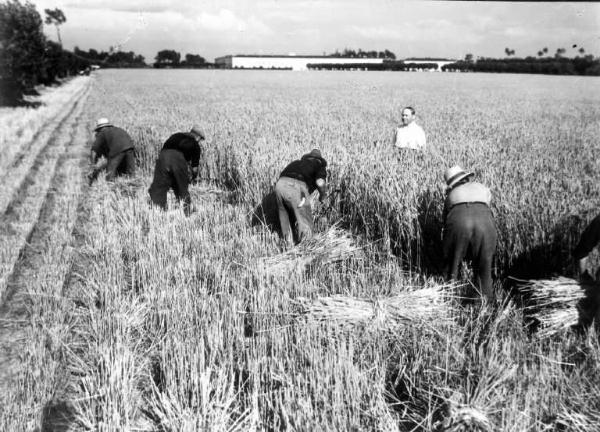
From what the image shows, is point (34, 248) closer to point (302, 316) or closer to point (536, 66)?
point (302, 316)

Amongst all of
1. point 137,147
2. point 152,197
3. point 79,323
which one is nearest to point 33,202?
point 152,197

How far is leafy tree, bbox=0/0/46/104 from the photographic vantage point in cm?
2452

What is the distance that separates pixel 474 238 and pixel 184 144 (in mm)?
4552

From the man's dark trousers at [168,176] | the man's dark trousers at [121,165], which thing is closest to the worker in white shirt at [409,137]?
the man's dark trousers at [168,176]

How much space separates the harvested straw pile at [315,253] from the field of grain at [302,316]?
0.10 metres

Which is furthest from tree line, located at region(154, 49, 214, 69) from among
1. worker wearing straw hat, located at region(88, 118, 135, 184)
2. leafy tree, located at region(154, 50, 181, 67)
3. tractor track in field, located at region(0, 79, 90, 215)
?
worker wearing straw hat, located at region(88, 118, 135, 184)

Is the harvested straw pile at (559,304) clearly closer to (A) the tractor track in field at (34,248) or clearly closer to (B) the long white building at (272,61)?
(A) the tractor track in field at (34,248)

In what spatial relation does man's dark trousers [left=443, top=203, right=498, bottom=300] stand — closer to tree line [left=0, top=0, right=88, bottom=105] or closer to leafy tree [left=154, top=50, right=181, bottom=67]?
tree line [left=0, top=0, right=88, bottom=105]

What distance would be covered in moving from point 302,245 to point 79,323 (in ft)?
7.77

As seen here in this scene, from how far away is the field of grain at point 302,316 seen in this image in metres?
2.92

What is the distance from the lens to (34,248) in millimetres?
6316

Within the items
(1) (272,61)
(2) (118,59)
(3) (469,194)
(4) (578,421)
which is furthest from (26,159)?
(2) (118,59)

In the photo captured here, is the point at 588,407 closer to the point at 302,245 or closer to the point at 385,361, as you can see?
the point at 385,361

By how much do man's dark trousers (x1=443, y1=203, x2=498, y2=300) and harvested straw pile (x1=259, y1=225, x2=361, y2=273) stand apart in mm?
1266
